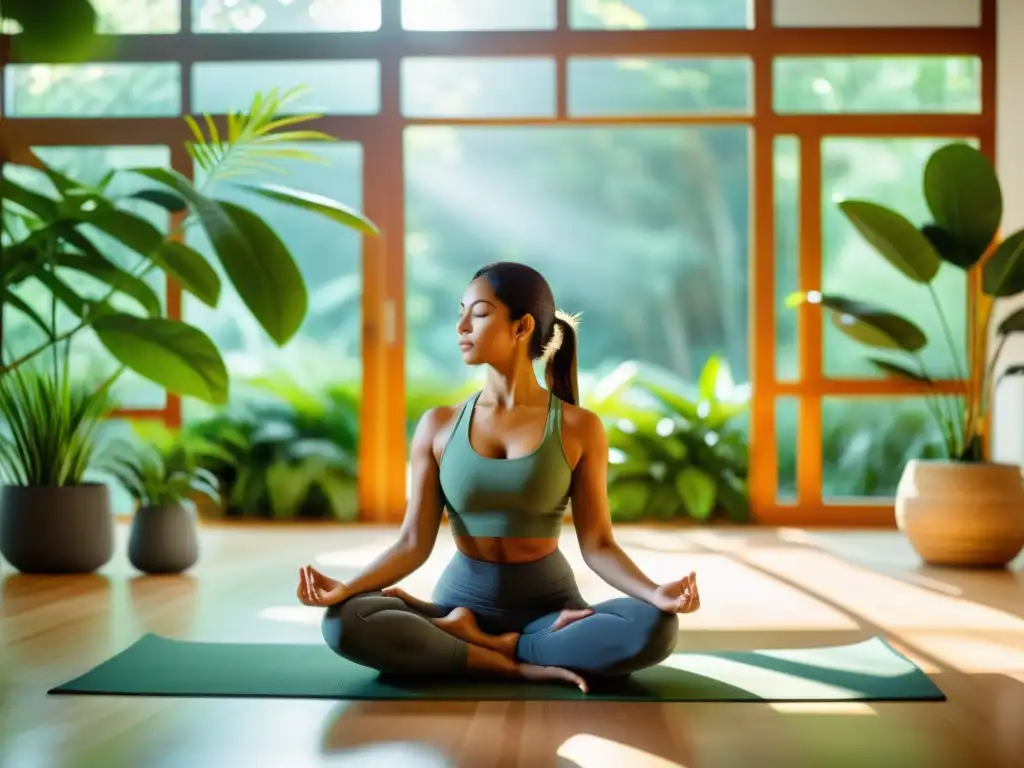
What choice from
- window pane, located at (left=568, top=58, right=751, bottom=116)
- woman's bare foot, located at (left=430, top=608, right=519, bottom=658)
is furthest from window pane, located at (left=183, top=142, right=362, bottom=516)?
woman's bare foot, located at (left=430, top=608, right=519, bottom=658)

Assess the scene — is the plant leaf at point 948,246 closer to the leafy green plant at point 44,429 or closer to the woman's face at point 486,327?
the woman's face at point 486,327

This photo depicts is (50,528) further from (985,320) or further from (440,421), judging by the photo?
(985,320)

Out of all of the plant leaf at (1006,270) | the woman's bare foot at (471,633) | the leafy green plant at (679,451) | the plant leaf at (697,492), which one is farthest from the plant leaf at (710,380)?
the woman's bare foot at (471,633)

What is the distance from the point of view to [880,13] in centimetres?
590

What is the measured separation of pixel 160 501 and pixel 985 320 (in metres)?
2.95

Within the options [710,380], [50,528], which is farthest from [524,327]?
[710,380]

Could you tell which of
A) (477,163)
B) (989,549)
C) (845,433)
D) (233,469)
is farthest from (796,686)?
(477,163)

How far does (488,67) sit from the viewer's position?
5.99 m

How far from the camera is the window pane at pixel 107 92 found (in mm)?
6066

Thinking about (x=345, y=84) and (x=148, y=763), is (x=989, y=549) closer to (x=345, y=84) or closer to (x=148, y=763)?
(x=148, y=763)

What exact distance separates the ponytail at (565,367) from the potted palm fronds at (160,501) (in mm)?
1892

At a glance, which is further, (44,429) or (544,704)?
(44,429)

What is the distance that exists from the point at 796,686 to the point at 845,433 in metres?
3.80

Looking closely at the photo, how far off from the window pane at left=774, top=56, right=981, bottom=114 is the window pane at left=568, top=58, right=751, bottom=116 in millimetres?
223
